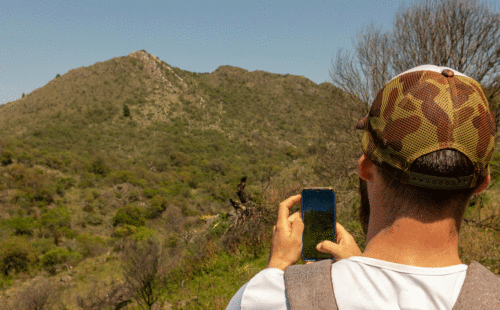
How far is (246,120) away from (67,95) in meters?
33.9

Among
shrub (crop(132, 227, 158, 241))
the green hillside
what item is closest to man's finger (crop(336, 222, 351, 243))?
→ the green hillside

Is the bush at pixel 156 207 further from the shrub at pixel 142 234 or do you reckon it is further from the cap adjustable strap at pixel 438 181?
the cap adjustable strap at pixel 438 181

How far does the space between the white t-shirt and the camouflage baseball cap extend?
226 mm

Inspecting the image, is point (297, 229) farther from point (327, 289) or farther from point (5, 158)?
point (5, 158)

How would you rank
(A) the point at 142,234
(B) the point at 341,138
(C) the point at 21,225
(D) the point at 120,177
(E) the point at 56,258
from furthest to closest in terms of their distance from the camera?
(D) the point at 120,177 < (C) the point at 21,225 < (A) the point at 142,234 < (E) the point at 56,258 < (B) the point at 341,138

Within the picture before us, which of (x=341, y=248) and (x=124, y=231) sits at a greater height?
(x=341, y=248)

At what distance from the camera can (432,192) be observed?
0.79 metres

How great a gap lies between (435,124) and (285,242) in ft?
1.89

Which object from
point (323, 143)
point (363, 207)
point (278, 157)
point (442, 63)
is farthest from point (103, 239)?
point (278, 157)

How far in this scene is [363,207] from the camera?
3.57ft

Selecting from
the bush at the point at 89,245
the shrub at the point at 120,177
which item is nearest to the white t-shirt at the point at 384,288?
the bush at the point at 89,245

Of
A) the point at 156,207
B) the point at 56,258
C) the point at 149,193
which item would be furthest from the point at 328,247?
the point at 149,193

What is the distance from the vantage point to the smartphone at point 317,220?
125 cm

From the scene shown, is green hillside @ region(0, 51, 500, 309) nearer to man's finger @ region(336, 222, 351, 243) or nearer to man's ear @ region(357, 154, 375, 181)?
man's finger @ region(336, 222, 351, 243)
